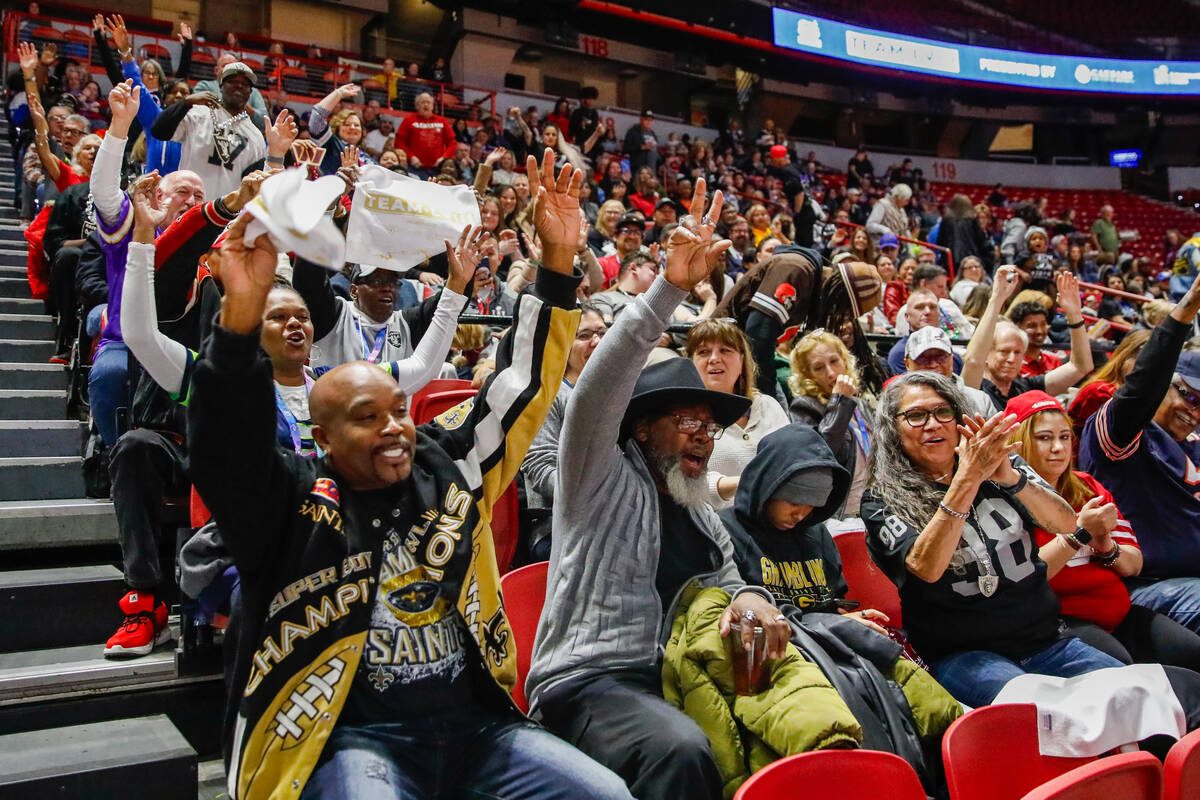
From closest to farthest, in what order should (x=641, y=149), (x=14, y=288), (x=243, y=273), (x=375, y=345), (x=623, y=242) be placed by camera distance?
1. (x=243, y=273)
2. (x=375, y=345)
3. (x=14, y=288)
4. (x=623, y=242)
5. (x=641, y=149)

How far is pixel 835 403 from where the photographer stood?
3.47 metres

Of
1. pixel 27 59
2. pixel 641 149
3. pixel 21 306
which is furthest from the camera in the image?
pixel 641 149


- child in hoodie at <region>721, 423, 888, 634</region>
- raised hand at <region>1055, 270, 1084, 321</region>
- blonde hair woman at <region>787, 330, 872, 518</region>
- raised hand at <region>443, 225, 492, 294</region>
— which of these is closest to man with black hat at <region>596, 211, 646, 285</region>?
raised hand at <region>1055, 270, 1084, 321</region>

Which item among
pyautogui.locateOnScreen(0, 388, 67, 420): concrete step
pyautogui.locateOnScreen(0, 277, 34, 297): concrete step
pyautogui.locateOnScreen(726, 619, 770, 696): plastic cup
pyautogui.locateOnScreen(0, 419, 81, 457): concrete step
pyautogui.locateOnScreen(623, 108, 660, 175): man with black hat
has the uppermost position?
pyautogui.locateOnScreen(623, 108, 660, 175): man with black hat

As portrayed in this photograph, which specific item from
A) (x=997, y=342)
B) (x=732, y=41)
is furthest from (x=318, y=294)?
(x=732, y=41)

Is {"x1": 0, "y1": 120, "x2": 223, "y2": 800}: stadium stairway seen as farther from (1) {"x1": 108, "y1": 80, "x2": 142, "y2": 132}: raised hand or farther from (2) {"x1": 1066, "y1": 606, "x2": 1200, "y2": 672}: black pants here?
(2) {"x1": 1066, "y1": 606, "x2": 1200, "y2": 672}: black pants

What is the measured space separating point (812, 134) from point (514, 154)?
13.1 meters

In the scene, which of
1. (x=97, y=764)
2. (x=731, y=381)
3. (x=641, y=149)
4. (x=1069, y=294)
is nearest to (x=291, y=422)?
(x=97, y=764)

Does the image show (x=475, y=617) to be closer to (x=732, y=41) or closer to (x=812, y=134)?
(x=732, y=41)

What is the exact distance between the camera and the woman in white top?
3.47 metres

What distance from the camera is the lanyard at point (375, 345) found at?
3668 mm

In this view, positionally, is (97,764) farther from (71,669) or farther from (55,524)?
(55,524)

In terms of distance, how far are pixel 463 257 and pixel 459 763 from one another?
71.2 inches

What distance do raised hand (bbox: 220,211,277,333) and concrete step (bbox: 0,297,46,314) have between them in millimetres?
4524
